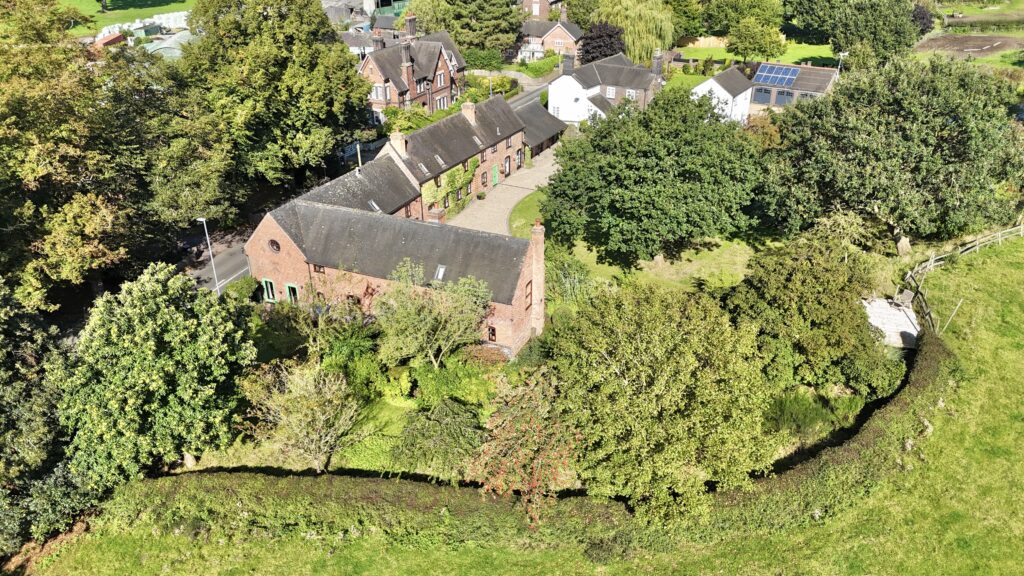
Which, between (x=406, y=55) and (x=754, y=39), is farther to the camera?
(x=754, y=39)

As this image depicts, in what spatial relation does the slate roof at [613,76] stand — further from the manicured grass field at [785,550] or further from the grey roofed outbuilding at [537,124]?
the manicured grass field at [785,550]

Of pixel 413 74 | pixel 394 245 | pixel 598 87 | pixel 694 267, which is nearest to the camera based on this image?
pixel 394 245

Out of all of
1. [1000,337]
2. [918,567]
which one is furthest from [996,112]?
[918,567]

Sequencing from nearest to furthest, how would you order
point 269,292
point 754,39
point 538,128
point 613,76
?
point 269,292 → point 538,128 → point 613,76 → point 754,39

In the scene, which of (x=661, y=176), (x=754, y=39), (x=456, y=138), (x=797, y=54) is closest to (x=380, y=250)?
(x=661, y=176)

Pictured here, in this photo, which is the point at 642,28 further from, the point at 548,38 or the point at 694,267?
the point at 694,267

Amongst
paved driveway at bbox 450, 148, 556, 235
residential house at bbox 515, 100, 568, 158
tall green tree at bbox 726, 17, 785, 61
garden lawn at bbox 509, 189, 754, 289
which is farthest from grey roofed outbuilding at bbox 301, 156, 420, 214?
tall green tree at bbox 726, 17, 785, 61

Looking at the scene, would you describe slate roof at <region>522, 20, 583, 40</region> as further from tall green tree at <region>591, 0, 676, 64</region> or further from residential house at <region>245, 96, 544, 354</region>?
residential house at <region>245, 96, 544, 354</region>
